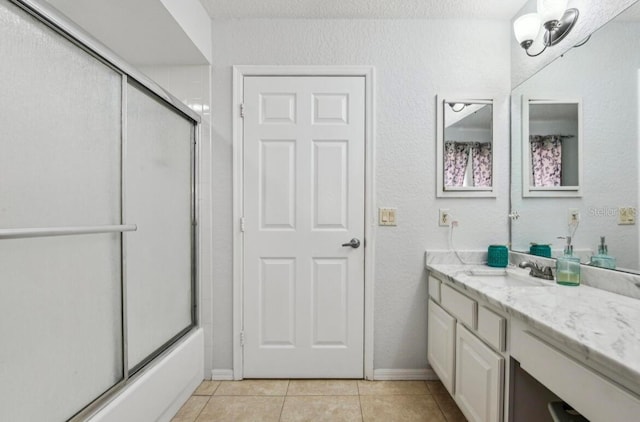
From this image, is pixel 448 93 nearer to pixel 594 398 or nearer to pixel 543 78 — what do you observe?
pixel 543 78

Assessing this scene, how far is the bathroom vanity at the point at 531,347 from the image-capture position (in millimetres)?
733

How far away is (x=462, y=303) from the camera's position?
58.0 inches

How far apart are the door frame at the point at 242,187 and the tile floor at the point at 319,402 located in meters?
0.14

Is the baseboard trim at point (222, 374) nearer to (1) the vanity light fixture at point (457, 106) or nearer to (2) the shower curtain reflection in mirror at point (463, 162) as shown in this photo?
(2) the shower curtain reflection in mirror at point (463, 162)

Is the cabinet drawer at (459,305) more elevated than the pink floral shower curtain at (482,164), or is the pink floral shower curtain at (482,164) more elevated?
the pink floral shower curtain at (482,164)

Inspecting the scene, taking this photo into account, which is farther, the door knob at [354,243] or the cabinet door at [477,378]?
the door knob at [354,243]

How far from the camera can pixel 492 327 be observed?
3.96 ft

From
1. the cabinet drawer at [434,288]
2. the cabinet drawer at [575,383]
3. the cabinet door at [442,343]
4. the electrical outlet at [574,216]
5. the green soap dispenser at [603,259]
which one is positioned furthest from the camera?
the cabinet drawer at [434,288]

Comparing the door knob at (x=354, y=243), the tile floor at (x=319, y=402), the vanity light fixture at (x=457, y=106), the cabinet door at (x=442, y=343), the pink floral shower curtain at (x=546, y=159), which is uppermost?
the vanity light fixture at (x=457, y=106)

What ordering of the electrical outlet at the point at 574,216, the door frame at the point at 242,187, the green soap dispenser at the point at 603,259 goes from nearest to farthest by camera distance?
1. the green soap dispenser at the point at 603,259
2. the electrical outlet at the point at 574,216
3. the door frame at the point at 242,187

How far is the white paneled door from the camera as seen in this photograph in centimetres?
196

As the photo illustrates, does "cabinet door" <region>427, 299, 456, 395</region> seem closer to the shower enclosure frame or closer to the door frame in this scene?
the door frame

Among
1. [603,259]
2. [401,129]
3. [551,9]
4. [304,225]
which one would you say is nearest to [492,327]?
[603,259]

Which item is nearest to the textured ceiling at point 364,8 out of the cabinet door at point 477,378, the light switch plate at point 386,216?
the light switch plate at point 386,216
